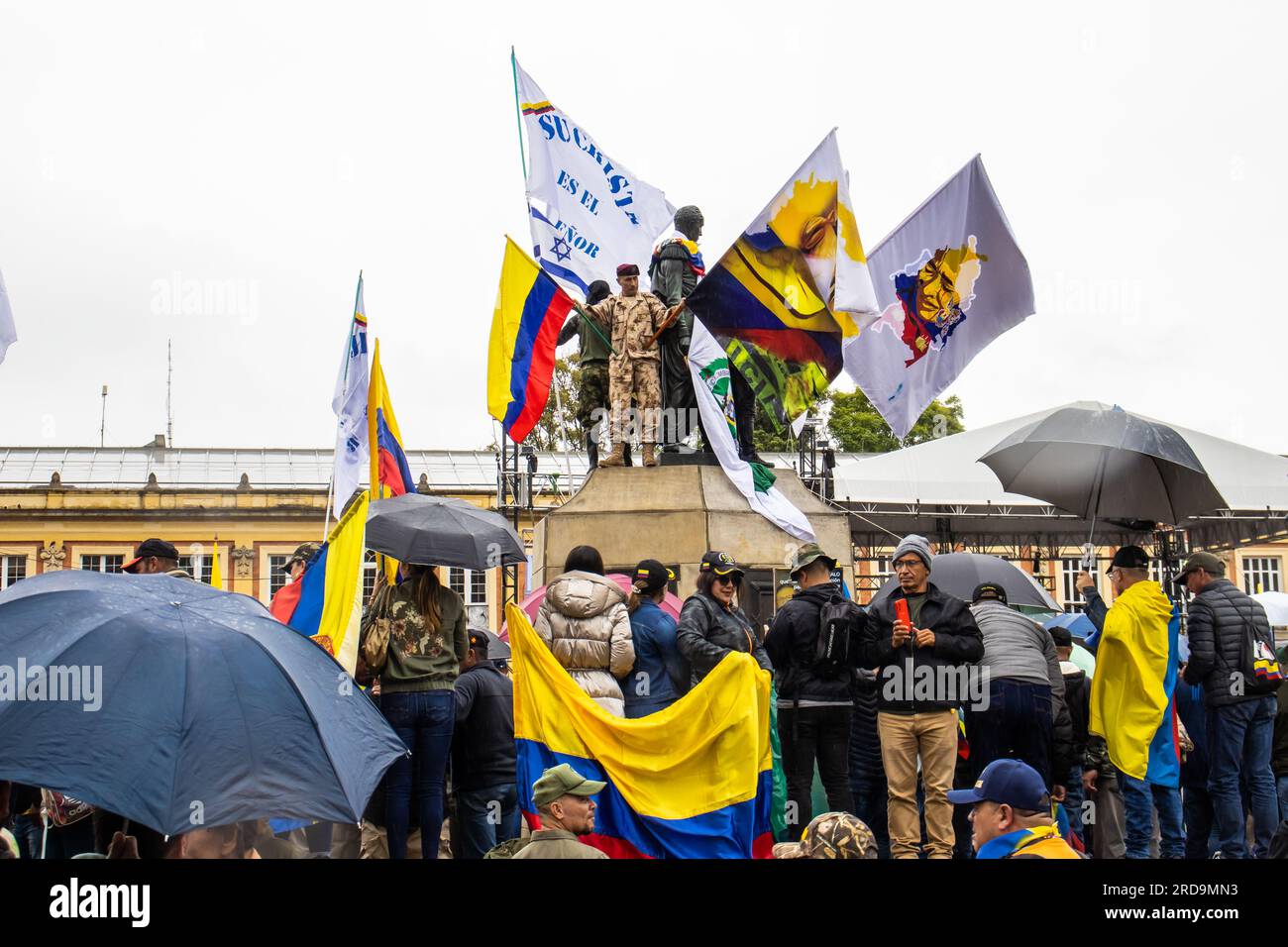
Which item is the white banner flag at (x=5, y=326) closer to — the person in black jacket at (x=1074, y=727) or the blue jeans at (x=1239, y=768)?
the person in black jacket at (x=1074, y=727)

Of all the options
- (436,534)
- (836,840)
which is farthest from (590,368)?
(836,840)


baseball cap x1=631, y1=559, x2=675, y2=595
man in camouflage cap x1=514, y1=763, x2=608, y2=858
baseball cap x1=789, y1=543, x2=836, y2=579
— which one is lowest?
man in camouflage cap x1=514, y1=763, x2=608, y2=858

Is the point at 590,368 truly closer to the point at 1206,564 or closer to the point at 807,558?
the point at 807,558

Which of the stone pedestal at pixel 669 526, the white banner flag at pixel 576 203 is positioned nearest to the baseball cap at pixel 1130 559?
the stone pedestal at pixel 669 526

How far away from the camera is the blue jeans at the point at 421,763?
7.25 meters

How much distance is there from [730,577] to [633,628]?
586mm

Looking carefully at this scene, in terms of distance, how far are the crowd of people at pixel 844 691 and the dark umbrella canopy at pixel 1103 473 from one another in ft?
4.67

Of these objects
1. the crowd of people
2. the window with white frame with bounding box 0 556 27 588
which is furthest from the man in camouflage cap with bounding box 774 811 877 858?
the window with white frame with bounding box 0 556 27 588

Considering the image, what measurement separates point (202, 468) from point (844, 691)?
48164mm

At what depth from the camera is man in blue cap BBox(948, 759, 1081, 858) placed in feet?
17.0

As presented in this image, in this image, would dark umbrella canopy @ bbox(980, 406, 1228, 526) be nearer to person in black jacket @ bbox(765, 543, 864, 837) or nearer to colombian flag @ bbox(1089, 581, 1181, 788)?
colombian flag @ bbox(1089, 581, 1181, 788)

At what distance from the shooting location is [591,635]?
24.5ft

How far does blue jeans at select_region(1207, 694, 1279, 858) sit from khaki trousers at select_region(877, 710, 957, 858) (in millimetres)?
1899

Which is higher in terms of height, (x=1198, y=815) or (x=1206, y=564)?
(x=1206, y=564)
